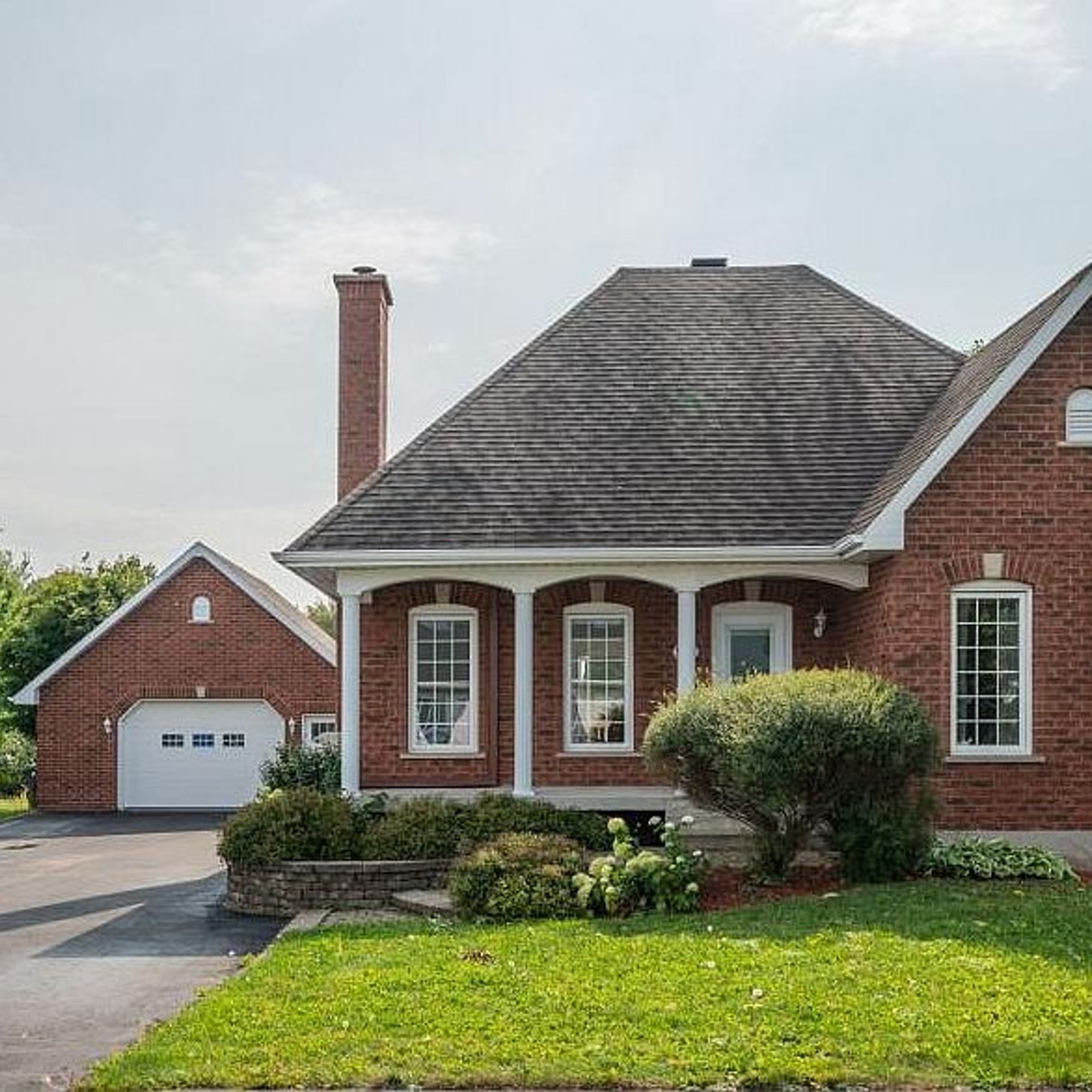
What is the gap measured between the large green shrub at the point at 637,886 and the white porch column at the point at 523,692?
4.57 m

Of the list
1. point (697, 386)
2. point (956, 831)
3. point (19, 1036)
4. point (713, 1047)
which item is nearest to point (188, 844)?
point (697, 386)

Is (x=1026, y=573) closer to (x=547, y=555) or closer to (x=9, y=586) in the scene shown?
(x=547, y=555)

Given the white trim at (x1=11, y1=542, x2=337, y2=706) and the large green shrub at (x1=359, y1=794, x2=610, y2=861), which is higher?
the white trim at (x1=11, y1=542, x2=337, y2=706)

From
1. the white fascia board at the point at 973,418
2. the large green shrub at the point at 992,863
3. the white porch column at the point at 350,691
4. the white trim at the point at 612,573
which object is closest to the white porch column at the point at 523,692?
the white trim at the point at 612,573

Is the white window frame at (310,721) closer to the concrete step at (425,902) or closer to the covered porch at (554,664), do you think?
the covered porch at (554,664)

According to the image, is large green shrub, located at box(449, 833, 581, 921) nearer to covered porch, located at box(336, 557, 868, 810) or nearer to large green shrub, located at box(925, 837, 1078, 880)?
large green shrub, located at box(925, 837, 1078, 880)

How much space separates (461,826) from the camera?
53.2 ft

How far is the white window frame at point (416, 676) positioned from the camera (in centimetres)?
1953

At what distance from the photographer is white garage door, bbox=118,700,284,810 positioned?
32.6 meters

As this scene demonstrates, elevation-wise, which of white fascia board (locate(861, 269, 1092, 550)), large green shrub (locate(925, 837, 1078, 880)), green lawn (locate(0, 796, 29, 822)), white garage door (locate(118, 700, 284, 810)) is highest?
white fascia board (locate(861, 269, 1092, 550))

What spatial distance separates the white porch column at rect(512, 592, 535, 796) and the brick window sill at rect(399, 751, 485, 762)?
46.5 inches

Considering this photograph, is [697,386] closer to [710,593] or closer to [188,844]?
[710,593]

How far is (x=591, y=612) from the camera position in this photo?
19.6 m

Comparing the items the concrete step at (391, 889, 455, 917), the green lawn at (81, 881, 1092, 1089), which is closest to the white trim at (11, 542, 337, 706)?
the concrete step at (391, 889, 455, 917)
